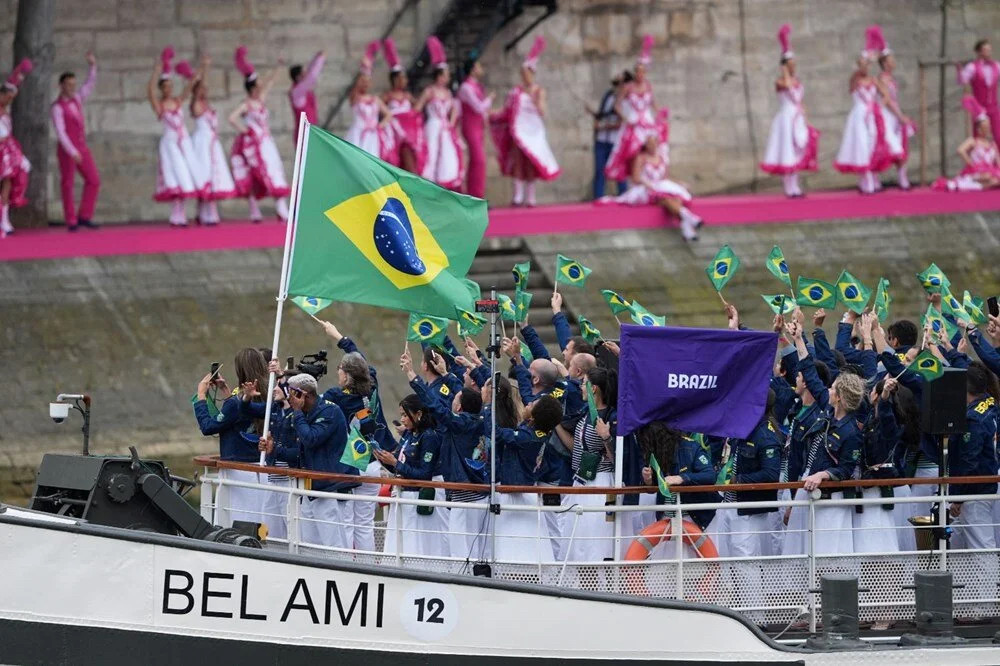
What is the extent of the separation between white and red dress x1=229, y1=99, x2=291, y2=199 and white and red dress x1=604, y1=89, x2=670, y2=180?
12.5ft

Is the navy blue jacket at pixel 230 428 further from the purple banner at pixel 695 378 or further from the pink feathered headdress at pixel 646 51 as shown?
the pink feathered headdress at pixel 646 51

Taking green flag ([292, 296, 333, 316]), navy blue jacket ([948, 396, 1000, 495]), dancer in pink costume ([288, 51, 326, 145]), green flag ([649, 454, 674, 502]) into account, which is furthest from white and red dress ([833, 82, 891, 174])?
green flag ([649, 454, 674, 502])

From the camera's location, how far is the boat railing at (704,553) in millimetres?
9836

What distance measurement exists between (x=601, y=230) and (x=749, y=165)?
4.21 metres

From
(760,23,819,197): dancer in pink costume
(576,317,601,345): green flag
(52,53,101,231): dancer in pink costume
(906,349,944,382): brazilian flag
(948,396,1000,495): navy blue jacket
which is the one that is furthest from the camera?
(760,23,819,197): dancer in pink costume

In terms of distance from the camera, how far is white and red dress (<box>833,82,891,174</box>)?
23250mm

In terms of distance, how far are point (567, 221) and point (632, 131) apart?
4.46 feet

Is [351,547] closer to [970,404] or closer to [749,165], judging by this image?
[970,404]

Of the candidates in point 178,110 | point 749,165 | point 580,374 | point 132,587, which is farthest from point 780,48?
point 132,587

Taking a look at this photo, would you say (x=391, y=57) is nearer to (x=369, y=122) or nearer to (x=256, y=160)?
(x=369, y=122)

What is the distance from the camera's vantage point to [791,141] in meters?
23.2

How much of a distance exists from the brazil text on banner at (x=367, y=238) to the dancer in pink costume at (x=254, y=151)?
10809mm

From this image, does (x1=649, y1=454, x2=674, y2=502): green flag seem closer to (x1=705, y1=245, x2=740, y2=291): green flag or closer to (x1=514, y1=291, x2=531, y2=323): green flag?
(x1=514, y1=291, x2=531, y2=323): green flag

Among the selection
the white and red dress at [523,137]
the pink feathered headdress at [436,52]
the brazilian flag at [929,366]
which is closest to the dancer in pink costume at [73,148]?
the pink feathered headdress at [436,52]
